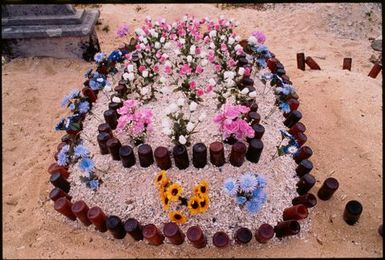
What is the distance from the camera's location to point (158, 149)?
3.63 metres

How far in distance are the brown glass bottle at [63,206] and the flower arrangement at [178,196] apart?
0.93 metres

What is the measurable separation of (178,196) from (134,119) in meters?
1.02

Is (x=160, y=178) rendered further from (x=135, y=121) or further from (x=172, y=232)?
(x=135, y=121)

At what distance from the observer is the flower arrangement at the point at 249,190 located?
10.4 ft

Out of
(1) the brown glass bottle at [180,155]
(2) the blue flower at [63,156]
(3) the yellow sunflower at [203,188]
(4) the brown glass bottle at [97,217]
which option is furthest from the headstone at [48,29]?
(3) the yellow sunflower at [203,188]

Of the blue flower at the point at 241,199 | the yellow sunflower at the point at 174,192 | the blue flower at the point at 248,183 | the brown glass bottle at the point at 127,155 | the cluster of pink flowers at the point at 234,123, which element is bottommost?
the brown glass bottle at the point at 127,155

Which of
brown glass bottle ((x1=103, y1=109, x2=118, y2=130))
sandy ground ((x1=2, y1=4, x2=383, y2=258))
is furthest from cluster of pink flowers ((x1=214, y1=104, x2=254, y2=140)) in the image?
brown glass bottle ((x1=103, y1=109, x2=118, y2=130))

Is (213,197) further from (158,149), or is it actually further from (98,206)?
(98,206)

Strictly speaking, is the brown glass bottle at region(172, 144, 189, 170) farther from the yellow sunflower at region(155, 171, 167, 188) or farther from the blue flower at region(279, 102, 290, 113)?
the blue flower at region(279, 102, 290, 113)

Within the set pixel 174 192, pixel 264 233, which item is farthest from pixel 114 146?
pixel 264 233

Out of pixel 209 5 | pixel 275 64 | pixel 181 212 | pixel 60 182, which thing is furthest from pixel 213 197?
pixel 209 5

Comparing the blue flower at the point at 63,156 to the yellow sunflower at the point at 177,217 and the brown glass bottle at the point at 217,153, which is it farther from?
the brown glass bottle at the point at 217,153

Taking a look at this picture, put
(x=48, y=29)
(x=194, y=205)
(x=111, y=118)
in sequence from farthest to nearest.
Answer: (x=48, y=29), (x=111, y=118), (x=194, y=205)

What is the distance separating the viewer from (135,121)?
3838 millimetres
